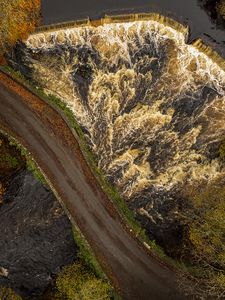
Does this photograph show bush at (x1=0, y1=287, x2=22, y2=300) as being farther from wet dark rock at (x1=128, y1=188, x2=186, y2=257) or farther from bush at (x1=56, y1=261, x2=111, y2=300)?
wet dark rock at (x1=128, y1=188, x2=186, y2=257)

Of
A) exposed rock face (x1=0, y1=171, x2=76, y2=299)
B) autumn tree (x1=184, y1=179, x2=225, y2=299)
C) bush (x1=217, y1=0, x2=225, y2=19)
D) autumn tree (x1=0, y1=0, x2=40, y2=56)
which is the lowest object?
autumn tree (x1=184, y1=179, x2=225, y2=299)

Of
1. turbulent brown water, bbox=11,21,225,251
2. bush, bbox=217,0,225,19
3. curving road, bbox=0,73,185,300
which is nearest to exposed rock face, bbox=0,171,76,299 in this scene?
curving road, bbox=0,73,185,300

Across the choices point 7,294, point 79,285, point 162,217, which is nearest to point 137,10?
point 162,217

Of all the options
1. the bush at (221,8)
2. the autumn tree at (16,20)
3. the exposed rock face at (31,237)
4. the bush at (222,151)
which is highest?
the autumn tree at (16,20)

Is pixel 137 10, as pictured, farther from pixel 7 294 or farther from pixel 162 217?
pixel 7 294

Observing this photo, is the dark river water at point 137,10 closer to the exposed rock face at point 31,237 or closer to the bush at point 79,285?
the exposed rock face at point 31,237

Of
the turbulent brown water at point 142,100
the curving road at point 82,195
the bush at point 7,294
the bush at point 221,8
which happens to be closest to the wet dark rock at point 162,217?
the turbulent brown water at point 142,100
